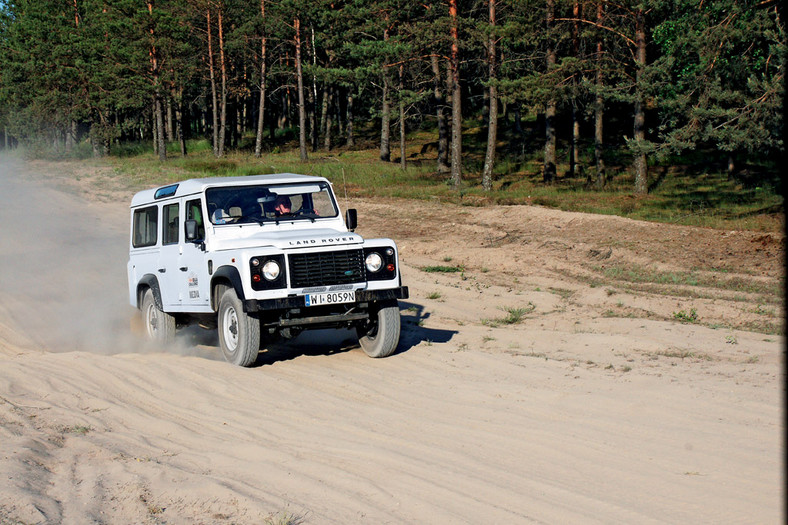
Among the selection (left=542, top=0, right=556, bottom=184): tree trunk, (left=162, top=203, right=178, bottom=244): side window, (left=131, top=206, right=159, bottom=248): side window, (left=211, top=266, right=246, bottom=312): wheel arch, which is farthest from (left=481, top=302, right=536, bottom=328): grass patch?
(left=542, top=0, right=556, bottom=184): tree trunk

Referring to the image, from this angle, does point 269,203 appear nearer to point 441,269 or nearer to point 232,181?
point 232,181

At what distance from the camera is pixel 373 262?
9.91 metres

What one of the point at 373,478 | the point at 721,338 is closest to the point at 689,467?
the point at 373,478

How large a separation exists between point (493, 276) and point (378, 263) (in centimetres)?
832

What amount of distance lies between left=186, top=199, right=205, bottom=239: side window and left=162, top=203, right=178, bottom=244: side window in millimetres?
501

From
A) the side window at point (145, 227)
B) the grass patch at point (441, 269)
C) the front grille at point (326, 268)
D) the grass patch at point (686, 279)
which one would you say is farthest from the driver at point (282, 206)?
the grass patch at point (686, 279)

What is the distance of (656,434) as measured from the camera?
6.85m

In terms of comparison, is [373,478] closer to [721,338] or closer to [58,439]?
[58,439]

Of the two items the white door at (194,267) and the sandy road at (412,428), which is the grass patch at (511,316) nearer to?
the sandy road at (412,428)

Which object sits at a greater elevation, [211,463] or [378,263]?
[378,263]

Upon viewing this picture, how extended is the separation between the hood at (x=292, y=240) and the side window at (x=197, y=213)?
29 cm

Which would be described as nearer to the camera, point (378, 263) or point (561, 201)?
point (378, 263)

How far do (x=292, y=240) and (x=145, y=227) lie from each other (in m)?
4.13

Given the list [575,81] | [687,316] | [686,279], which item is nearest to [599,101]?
[575,81]
